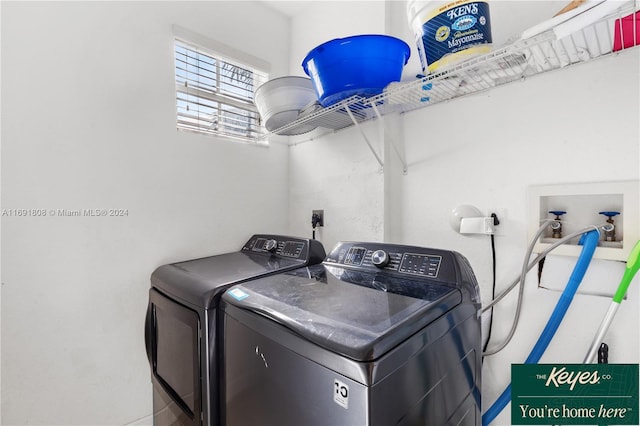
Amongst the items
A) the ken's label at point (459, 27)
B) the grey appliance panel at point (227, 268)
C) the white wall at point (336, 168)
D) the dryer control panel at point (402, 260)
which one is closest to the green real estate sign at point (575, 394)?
the dryer control panel at point (402, 260)

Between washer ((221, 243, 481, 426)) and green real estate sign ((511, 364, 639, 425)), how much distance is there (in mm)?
208

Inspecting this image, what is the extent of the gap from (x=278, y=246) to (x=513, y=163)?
1247 millimetres

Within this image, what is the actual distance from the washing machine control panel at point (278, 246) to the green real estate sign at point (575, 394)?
109 centimetres

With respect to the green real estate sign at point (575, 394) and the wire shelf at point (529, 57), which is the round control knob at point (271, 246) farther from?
the green real estate sign at point (575, 394)

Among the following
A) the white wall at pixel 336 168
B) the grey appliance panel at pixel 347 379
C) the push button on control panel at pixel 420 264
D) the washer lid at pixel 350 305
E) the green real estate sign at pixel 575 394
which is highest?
the white wall at pixel 336 168

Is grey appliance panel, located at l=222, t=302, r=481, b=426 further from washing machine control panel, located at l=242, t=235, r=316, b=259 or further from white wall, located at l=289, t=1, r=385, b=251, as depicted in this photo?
white wall, located at l=289, t=1, r=385, b=251

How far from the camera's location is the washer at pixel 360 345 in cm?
69

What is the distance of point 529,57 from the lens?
1.06m

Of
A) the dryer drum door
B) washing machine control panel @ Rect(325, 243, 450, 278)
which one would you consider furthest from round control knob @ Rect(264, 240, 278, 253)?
the dryer drum door

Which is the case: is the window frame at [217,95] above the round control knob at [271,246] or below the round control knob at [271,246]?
above

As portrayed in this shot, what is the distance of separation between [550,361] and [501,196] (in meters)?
0.67

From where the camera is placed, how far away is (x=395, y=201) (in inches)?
67.1

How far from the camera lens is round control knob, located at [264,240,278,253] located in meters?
1.79

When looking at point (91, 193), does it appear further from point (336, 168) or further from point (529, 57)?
point (529, 57)
